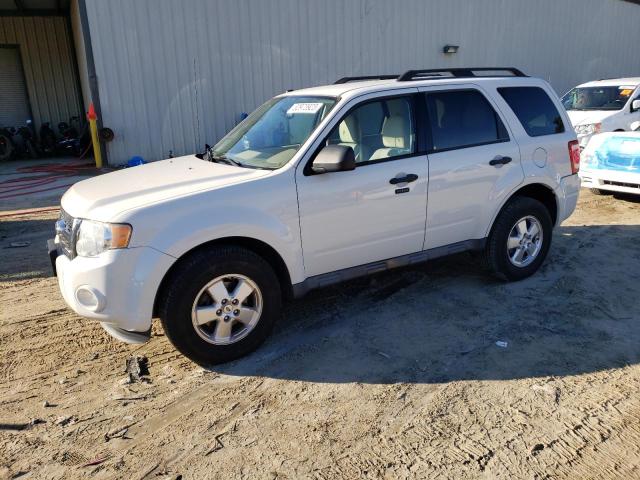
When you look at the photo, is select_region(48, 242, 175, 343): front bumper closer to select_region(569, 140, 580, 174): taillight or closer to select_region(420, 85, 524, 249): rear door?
select_region(420, 85, 524, 249): rear door

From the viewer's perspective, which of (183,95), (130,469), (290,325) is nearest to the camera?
(130,469)

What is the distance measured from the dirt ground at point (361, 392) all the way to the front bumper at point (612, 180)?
3.14m

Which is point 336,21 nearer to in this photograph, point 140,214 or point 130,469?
point 140,214

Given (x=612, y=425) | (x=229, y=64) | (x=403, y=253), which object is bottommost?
(x=612, y=425)

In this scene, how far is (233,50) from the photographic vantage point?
12211 mm

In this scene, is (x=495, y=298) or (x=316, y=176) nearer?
(x=316, y=176)

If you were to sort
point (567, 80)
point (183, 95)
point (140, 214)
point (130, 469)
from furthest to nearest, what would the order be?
1. point (567, 80)
2. point (183, 95)
3. point (140, 214)
4. point (130, 469)

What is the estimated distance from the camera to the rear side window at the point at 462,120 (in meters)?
4.44

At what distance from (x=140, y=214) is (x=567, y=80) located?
854 inches

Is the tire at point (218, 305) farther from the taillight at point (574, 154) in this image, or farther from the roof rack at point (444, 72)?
the taillight at point (574, 154)

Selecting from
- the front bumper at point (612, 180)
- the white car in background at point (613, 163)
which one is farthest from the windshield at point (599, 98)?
the front bumper at point (612, 180)

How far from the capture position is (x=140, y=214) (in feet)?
10.7

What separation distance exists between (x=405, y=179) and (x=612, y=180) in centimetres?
514

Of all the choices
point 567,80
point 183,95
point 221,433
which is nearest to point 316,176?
point 221,433
